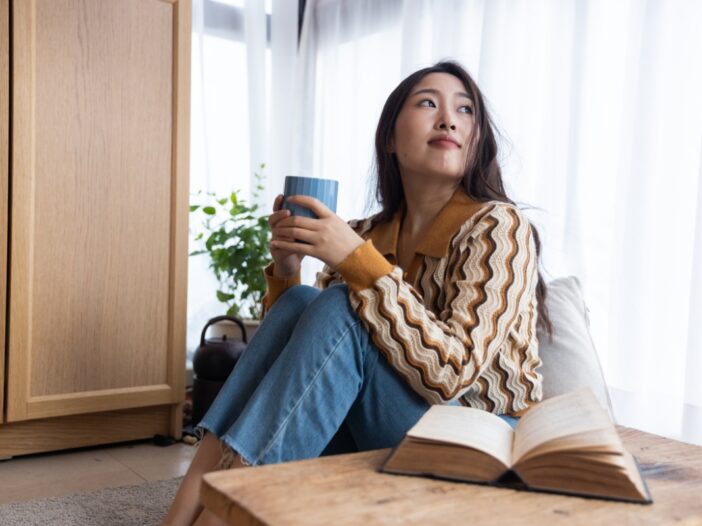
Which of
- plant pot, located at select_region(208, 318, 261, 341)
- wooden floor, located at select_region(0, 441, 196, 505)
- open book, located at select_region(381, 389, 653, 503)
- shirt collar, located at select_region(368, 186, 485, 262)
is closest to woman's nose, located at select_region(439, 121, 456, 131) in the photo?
shirt collar, located at select_region(368, 186, 485, 262)

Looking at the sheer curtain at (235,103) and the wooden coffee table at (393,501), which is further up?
the sheer curtain at (235,103)

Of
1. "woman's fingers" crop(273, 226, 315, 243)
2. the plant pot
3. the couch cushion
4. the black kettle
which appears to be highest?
"woman's fingers" crop(273, 226, 315, 243)

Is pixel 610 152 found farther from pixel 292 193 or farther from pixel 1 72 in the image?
pixel 1 72

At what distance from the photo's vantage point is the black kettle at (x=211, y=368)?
2428 millimetres

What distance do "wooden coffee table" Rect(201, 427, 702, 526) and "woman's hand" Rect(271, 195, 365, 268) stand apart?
42 centimetres

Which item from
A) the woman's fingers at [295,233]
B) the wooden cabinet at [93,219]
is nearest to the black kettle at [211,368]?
the wooden cabinet at [93,219]

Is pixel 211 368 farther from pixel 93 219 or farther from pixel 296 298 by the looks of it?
pixel 296 298

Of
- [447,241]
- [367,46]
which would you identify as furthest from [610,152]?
[367,46]

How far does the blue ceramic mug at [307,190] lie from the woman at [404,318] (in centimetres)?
2

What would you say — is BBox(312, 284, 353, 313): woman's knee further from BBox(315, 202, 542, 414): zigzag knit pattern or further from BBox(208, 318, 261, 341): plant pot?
BBox(208, 318, 261, 341): plant pot

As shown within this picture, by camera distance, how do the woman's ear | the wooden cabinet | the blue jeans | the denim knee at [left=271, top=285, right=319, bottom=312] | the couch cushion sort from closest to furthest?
the blue jeans → the denim knee at [left=271, top=285, right=319, bottom=312] → the couch cushion → the woman's ear → the wooden cabinet

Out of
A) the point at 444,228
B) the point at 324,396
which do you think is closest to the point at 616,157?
the point at 444,228

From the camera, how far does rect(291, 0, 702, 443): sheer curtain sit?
1.78m

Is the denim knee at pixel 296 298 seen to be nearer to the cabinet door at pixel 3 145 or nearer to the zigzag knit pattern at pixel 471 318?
the zigzag knit pattern at pixel 471 318
